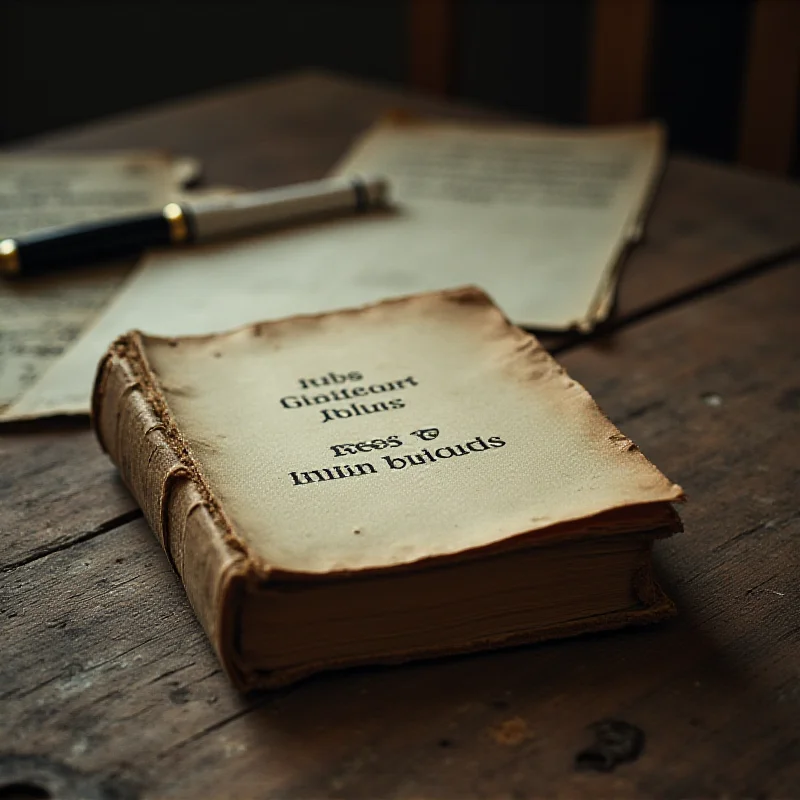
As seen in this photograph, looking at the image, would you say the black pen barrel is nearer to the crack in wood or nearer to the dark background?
the crack in wood

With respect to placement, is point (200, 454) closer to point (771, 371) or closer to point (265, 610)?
point (265, 610)

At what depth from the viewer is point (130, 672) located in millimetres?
542

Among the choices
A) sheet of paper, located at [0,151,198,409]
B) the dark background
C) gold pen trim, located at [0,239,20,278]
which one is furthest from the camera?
the dark background

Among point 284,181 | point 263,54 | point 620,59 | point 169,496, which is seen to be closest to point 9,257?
point 284,181

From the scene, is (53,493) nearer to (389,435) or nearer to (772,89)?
(389,435)

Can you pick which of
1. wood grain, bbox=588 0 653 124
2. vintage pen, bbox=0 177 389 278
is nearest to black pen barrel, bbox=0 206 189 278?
vintage pen, bbox=0 177 389 278

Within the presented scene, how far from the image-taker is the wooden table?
0.48 metres

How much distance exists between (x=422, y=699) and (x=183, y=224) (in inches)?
26.5

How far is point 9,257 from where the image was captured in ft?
3.32

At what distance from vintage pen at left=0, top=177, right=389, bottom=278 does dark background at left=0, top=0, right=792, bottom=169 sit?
1424mm

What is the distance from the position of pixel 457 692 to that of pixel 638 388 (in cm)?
37

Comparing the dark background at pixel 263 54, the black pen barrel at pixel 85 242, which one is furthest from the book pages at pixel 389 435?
the dark background at pixel 263 54

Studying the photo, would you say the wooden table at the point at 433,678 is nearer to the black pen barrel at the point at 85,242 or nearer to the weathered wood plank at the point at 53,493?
the weathered wood plank at the point at 53,493

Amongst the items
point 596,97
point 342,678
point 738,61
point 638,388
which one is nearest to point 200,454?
point 342,678
